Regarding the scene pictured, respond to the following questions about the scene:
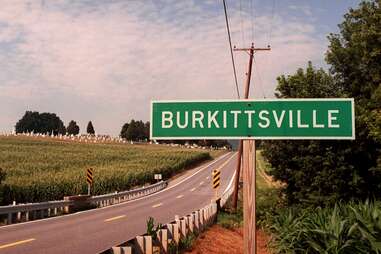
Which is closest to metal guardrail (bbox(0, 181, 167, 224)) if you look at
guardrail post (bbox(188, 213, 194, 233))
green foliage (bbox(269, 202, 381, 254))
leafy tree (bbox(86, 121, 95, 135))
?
guardrail post (bbox(188, 213, 194, 233))

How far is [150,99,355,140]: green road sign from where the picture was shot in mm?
5504

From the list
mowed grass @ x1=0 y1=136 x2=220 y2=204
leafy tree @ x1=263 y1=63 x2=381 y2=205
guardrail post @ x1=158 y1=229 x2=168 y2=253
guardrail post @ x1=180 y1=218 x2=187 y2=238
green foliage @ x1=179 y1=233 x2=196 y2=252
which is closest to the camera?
guardrail post @ x1=158 y1=229 x2=168 y2=253

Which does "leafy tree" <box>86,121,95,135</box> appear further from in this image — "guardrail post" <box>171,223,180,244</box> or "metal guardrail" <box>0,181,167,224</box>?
"guardrail post" <box>171,223,180,244</box>

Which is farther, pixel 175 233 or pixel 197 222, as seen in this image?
pixel 197 222

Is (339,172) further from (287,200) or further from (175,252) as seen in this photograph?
(175,252)

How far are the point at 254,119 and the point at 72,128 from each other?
642 ft

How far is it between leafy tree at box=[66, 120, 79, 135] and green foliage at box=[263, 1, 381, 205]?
175 meters

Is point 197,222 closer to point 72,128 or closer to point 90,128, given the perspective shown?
point 72,128

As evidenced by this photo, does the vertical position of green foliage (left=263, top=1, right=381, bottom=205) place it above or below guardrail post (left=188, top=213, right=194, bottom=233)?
above

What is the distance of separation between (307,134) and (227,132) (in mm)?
867

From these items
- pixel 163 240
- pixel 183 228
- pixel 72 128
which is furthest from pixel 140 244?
pixel 72 128

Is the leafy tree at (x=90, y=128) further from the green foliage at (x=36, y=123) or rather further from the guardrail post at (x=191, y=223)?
the guardrail post at (x=191, y=223)

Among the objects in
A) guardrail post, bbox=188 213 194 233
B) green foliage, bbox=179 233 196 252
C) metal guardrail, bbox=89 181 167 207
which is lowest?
metal guardrail, bbox=89 181 167 207

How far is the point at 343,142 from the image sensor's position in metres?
23.8
